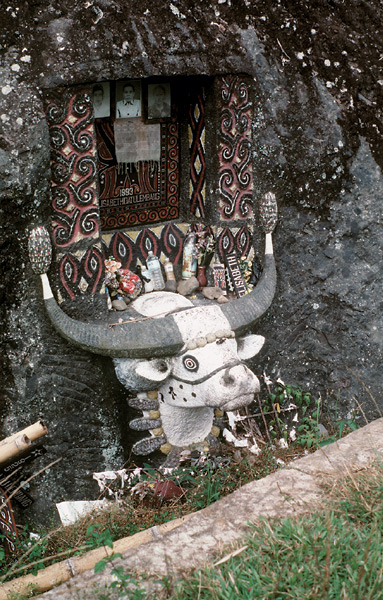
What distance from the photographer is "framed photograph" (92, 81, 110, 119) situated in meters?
5.31

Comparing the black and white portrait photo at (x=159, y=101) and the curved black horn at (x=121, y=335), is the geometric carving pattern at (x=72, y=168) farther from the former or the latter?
the black and white portrait photo at (x=159, y=101)

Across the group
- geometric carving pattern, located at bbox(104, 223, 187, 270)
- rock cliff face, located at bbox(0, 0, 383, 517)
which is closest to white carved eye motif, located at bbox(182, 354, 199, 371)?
rock cliff face, located at bbox(0, 0, 383, 517)

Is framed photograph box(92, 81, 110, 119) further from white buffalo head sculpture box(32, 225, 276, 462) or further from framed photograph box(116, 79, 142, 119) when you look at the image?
white buffalo head sculpture box(32, 225, 276, 462)

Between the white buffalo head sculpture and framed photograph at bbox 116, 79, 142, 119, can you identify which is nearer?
the white buffalo head sculpture

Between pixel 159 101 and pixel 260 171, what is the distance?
90 cm

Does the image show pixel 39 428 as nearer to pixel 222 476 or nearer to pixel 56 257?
pixel 56 257

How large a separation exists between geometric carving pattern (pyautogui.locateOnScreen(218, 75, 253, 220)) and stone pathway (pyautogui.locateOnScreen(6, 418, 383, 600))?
6.58 feet

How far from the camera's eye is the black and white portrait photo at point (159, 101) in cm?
557

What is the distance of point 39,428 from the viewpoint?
13.6 feet

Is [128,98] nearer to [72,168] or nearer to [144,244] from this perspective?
[72,168]

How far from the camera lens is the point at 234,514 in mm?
4020

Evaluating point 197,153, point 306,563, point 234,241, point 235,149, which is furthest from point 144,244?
point 306,563

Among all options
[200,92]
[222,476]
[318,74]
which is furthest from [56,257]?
[318,74]

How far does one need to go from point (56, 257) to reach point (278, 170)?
1.87 metres
